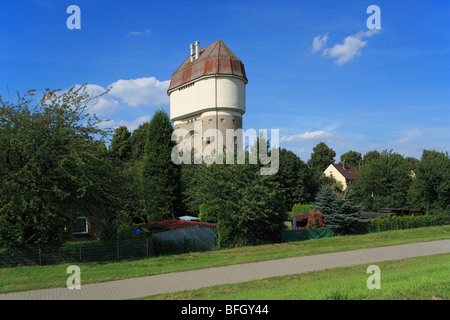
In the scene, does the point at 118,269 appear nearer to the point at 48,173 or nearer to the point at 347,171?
the point at 48,173

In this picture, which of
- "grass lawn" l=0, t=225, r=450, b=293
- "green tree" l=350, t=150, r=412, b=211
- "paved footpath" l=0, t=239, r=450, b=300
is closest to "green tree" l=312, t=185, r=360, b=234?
"grass lawn" l=0, t=225, r=450, b=293

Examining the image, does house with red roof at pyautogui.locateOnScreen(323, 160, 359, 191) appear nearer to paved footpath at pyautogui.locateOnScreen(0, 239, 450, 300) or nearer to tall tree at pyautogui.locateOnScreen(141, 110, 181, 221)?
tall tree at pyautogui.locateOnScreen(141, 110, 181, 221)

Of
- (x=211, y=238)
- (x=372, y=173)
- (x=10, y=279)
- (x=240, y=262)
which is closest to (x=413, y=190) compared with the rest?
(x=372, y=173)

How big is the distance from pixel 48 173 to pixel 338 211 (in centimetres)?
2362

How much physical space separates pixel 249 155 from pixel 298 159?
3506cm

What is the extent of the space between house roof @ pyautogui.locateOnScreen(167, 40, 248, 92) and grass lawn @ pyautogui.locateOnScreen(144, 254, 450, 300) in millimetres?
37434

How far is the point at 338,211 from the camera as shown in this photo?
30641 millimetres

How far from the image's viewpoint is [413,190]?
1783 inches

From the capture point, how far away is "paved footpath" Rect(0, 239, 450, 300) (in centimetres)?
1007

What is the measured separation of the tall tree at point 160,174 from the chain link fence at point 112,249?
968 centimetres

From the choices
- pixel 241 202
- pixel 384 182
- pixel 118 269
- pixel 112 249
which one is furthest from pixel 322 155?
pixel 118 269

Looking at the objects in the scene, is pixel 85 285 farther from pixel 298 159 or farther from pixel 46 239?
pixel 298 159

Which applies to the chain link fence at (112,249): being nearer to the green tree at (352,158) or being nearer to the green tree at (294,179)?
the green tree at (294,179)
